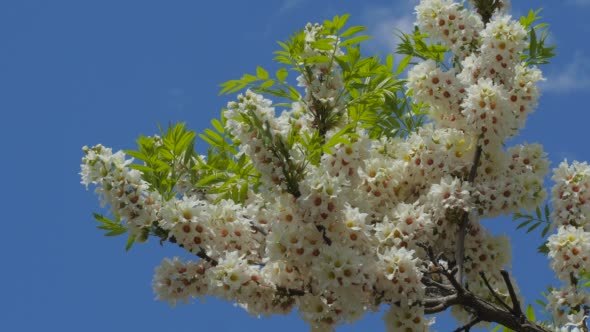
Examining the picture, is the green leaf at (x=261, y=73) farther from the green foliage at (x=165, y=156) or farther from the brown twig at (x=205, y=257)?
the brown twig at (x=205, y=257)

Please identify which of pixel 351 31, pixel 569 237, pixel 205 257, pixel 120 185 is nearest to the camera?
pixel 120 185

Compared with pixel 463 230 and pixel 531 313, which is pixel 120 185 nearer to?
pixel 463 230

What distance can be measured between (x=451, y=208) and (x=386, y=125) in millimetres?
1694

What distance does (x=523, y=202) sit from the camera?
30.5 feet

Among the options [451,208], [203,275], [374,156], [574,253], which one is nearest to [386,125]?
[374,156]

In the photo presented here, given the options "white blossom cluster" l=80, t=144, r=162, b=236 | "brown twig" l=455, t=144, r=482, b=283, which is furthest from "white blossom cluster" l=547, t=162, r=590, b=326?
"white blossom cluster" l=80, t=144, r=162, b=236

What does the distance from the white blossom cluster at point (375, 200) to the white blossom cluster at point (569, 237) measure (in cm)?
2

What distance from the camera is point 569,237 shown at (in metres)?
8.93

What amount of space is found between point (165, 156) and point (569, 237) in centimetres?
395

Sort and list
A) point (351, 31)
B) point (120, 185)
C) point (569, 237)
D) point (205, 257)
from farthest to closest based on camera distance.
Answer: point (569, 237) → point (351, 31) → point (205, 257) → point (120, 185)

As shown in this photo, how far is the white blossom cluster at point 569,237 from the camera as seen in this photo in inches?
353

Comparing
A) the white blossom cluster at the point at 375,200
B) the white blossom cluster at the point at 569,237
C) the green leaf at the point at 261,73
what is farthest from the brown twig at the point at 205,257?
the white blossom cluster at the point at 569,237

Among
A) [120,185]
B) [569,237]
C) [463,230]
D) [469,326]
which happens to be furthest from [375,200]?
[120,185]

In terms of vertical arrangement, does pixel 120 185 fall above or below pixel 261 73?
below
